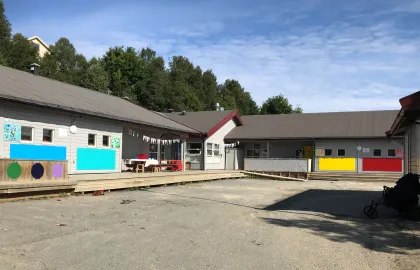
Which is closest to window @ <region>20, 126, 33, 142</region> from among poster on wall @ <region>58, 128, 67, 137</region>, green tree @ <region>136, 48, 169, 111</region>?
poster on wall @ <region>58, 128, 67, 137</region>

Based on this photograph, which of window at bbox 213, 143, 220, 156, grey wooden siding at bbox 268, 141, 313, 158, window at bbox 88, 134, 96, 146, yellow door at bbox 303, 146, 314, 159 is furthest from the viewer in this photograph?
grey wooden siding at bbox 268, 141, 313, 158

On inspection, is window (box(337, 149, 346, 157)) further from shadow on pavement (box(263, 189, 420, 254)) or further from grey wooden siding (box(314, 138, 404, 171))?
shadow on pavement (box(263, 189, 420, 254))

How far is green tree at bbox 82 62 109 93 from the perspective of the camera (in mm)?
48062

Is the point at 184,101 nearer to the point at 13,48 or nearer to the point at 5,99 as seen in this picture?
the point at 13,48

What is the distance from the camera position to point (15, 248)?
5656 millimetres

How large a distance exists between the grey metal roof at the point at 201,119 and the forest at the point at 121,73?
18.9 m

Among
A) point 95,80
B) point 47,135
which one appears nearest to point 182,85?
point 95,80

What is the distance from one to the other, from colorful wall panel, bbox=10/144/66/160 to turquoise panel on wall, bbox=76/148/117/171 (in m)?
0.96

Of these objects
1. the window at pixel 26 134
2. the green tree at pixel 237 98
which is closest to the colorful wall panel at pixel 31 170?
the window at pixel 26 134

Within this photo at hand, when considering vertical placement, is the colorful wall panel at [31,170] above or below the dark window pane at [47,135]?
below

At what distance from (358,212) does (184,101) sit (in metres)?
49.8

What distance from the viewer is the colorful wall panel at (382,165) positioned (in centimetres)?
2659

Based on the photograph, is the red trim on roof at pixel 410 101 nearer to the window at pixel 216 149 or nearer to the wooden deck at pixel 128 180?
the wooden deck at pixel 128 180

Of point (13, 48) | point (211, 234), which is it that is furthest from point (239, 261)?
point (13, 48)
